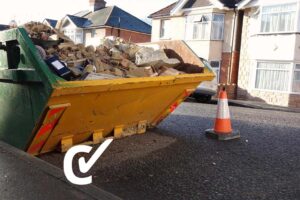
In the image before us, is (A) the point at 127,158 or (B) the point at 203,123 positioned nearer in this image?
(A) the point at 127,158

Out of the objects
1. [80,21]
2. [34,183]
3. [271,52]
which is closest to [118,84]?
[34,183]

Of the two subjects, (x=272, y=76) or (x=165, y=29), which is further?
(x=165, y=29)

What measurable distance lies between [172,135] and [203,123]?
165 cm

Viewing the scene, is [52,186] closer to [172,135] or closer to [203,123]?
[172,135]

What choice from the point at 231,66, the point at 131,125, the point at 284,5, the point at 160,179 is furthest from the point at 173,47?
the point at 231,66

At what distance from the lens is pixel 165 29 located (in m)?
26.8

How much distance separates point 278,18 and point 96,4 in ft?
80.1

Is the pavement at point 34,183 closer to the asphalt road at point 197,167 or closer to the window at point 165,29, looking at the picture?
the asphalt road at point 197,167

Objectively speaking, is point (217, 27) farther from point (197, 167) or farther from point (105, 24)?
point (197, 167)

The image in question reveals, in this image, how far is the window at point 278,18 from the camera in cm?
1778

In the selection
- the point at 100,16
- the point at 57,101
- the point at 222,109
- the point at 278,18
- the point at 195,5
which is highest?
the point at 100,16

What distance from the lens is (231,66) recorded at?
21578 millimetres

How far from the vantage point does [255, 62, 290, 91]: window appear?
1828cm

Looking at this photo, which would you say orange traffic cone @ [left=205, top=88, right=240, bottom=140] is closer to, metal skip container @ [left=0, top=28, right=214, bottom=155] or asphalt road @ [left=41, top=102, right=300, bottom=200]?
asphalt road @ [left=41, top=102, right=300, bottom=200]
